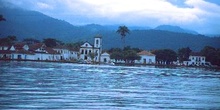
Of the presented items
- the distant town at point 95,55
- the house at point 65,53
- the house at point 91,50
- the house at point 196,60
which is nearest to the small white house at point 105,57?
the distant town at point 95,55

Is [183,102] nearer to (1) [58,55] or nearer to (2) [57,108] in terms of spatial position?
(2) [57,108]

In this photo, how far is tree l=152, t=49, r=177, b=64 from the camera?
13698 centimetres

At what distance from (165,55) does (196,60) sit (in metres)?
19.7

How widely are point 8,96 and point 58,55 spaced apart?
357ft

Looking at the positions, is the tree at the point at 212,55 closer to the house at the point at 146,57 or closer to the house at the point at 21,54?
Result: the house at the point at 146,57

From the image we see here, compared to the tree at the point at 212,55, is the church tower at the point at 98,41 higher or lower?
higher

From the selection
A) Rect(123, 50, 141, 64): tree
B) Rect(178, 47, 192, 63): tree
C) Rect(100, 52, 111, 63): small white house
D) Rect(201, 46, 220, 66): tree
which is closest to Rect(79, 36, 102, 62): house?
Rect(100, 52, 111, 63): small white house

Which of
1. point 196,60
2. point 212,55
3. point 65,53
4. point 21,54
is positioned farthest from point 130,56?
point 196,60

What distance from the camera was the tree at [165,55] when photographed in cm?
13698

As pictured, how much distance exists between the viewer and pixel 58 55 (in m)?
126

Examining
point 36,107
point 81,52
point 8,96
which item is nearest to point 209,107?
point 36,107

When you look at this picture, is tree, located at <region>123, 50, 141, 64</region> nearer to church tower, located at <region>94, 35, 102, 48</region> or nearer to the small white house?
the small white house

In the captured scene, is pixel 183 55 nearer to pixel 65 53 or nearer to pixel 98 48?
pixel 98 48

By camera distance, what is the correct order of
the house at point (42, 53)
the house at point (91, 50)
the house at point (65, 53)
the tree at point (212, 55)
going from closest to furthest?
the house at point (42, 53) → the house at point (65, 53) → the house at point (91, 50) → the tree at point (212, 55)
